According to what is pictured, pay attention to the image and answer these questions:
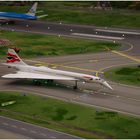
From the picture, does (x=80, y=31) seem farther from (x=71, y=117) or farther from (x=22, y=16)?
(x=71, y=117)

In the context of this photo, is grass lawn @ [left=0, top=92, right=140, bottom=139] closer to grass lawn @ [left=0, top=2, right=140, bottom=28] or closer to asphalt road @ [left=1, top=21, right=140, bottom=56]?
asphalt road @ [left=1, top=21, right=140, bottom=56]

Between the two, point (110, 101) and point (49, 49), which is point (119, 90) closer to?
point (110, 101)

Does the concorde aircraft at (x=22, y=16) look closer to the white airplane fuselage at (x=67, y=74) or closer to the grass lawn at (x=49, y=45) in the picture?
the grass lawn at (x=49, y=45)

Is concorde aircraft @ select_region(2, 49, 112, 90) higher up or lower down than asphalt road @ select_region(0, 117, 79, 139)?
higher up

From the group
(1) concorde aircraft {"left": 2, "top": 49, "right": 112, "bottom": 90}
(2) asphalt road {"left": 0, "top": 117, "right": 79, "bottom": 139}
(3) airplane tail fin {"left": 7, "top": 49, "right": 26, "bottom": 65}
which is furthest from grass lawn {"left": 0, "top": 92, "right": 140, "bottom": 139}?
(3) airplane tail fin {"left": 7, "top": 49, "right": 26, "bottom": 65}

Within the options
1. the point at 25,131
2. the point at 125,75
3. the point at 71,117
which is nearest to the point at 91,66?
the point at 125,75

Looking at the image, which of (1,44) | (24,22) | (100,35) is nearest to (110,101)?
(1,44)
